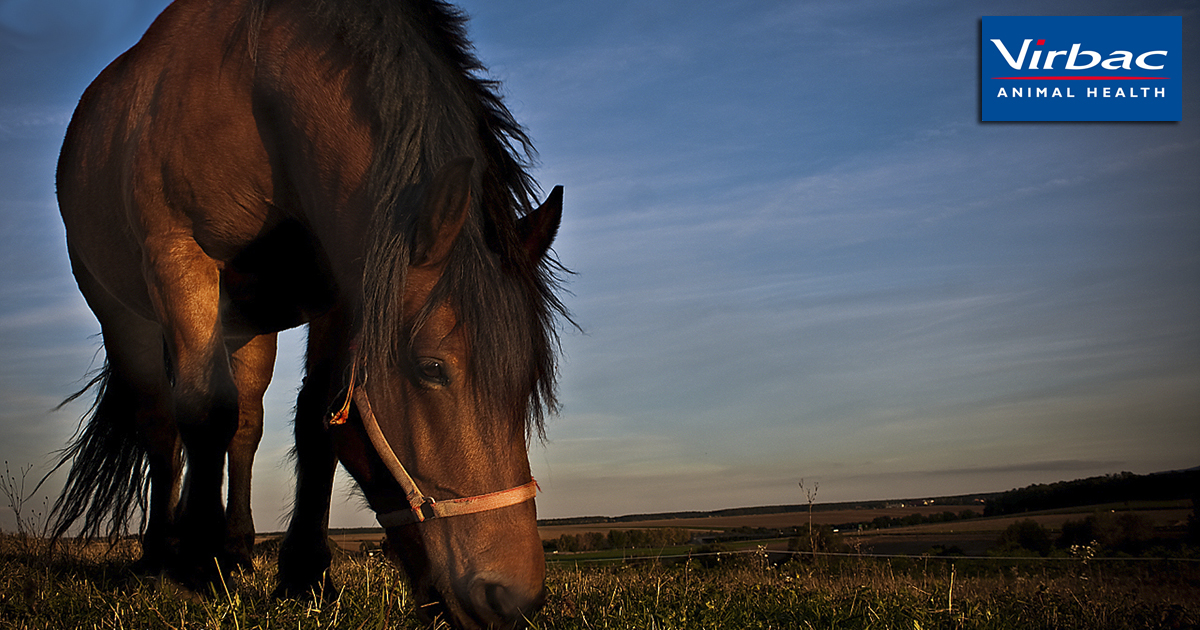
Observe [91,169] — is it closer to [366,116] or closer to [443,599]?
[366,116]

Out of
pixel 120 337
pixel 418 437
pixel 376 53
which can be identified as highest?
pixel 376 53

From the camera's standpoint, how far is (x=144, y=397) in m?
5.23

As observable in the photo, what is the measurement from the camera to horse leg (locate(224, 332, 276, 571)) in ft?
13.1

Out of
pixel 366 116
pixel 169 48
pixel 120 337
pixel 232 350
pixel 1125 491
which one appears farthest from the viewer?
pixel 1125 491

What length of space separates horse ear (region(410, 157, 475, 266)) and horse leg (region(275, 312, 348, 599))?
106cm

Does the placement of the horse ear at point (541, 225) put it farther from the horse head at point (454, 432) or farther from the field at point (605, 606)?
the field at point (605, 606)

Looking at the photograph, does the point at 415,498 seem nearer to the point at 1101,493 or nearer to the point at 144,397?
the point at 144,397

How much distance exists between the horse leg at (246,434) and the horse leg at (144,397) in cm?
99

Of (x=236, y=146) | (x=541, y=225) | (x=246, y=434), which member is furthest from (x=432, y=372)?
(x=246, y=434)

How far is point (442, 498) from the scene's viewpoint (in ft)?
8.24

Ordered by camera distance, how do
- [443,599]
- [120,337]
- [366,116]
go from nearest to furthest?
[443,599] < [366,116] < [120,337]

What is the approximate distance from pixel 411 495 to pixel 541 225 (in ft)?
3.66

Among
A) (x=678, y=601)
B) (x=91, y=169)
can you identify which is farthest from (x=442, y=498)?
(x=91, y=169)

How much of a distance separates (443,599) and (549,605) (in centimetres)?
49
